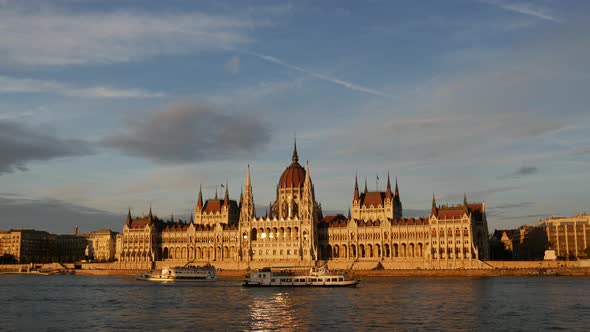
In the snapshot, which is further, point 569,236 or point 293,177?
point 569,236

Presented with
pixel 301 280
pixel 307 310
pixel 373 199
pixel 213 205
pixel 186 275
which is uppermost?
pixel 213 205

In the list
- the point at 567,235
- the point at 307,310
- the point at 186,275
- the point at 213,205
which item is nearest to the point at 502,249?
the point at 567,235

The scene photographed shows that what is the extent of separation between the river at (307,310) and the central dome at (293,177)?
84659 millimetres

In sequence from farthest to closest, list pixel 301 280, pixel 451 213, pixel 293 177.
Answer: pixel 293 177, pixel 451 213, pixel 301 280

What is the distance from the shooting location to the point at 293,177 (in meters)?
180

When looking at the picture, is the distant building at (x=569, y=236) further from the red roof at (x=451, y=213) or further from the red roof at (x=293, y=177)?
the red roof at (x=293, y=177)

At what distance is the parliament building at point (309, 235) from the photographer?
156 m

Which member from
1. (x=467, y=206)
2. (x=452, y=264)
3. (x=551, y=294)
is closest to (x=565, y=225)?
(x=467, y=206)

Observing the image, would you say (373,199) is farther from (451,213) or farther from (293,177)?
(451,213)

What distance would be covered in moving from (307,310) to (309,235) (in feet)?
327

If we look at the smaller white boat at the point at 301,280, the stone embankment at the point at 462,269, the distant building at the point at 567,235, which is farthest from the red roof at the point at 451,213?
the smaller white boat at the point at 301,280

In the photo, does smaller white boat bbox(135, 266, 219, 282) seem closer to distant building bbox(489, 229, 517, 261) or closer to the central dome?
the central dome

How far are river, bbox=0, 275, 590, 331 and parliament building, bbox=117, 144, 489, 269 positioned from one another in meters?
61.3

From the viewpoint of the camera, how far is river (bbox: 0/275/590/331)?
2184 inches
